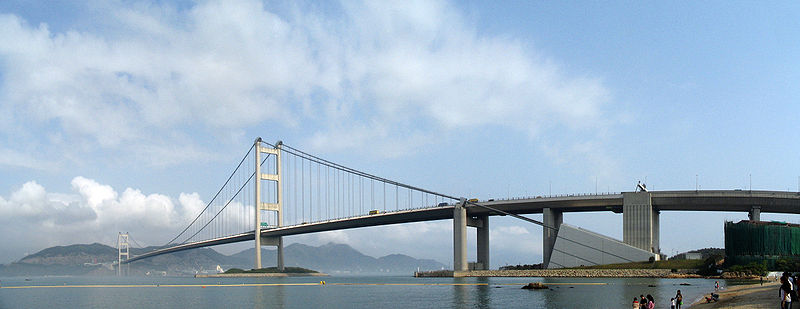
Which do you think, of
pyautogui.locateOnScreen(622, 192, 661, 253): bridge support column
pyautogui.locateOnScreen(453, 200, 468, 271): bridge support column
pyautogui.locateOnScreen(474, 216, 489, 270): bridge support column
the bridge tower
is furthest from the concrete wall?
the bridge tower

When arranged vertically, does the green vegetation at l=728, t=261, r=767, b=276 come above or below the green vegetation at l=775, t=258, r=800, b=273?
below

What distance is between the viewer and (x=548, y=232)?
12500 cm

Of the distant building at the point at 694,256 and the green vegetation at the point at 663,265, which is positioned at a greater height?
the distant building at the point at 694,256

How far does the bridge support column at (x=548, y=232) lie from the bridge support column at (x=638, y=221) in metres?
12.7

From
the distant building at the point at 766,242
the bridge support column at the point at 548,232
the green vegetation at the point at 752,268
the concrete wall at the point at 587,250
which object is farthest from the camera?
the bridge support column at the point at 548,232

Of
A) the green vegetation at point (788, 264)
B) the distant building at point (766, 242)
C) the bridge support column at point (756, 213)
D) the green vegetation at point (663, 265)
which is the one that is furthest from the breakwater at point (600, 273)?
the bridge support column at point (756, 213)

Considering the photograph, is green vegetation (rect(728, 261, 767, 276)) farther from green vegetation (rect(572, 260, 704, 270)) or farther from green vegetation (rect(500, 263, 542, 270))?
green vegetation (rect(500, 263, 542, 270))

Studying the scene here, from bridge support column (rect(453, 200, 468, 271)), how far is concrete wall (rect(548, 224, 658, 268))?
17440 millimetres

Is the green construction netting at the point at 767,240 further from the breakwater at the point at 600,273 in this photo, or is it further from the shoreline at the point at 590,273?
the breakwater at the point at 600,273

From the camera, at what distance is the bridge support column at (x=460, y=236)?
5108 inches

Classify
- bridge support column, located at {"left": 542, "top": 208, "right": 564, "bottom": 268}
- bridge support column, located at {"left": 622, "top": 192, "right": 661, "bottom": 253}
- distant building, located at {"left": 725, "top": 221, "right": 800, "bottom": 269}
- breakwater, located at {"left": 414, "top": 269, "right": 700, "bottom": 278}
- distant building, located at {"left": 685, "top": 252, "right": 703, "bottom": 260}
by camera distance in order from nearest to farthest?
distant building, located at {"left": 725, "top": 221, "right": 800, "bottom": 269} → breakwater, located at {"left": 414, "top": 269, "right": 700, "bottom": 278} → bridge support column, located at {"left": 622, "top": 192, "right": 661, "bottom": 253} → distant building, located at {"left": 685, "top": 252, "right": 703, "bottom": 260} → bridge support column, located at {"left": 542, "top": 208, "right": 564, "bottom": 268}

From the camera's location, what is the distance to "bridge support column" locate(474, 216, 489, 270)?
140750 mm

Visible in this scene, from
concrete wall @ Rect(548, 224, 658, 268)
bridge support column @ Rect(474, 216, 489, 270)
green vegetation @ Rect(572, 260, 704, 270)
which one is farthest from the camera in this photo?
bridge support column @ Rect(474, 216, 489, 270)

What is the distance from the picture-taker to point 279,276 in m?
160
